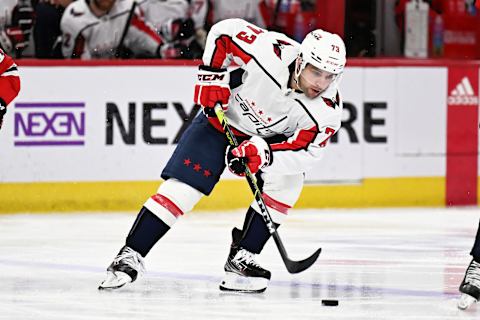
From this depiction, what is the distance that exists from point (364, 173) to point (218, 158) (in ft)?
9.33

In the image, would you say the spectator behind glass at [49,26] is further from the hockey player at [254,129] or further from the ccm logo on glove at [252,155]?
the ccm logo on glove at [252,155]

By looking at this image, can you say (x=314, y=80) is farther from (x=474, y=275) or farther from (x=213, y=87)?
(x=474, y=275)

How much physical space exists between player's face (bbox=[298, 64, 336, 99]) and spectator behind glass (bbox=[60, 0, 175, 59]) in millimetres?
2898

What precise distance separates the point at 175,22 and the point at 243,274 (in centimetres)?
291

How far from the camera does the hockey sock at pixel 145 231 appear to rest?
4.95 meters

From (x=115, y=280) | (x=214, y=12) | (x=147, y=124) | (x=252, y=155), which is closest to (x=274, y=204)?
(x=252, y=155)

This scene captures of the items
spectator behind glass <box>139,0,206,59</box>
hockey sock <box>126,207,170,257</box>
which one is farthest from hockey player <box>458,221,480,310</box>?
spectator behind glass <box>139,0,206,59</box>

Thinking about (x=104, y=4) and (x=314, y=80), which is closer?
(x=314, y=80)

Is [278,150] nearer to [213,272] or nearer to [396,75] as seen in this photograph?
[213,272]

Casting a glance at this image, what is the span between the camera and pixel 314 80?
4.77m

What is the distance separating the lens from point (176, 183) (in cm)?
499

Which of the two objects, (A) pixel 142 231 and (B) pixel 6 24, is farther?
(B) pixel 6 24

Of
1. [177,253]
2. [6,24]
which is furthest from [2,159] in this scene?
[177,253]

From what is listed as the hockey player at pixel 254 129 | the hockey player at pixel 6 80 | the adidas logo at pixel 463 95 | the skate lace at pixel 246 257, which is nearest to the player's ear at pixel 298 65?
the hockey player at pixel 254 129
